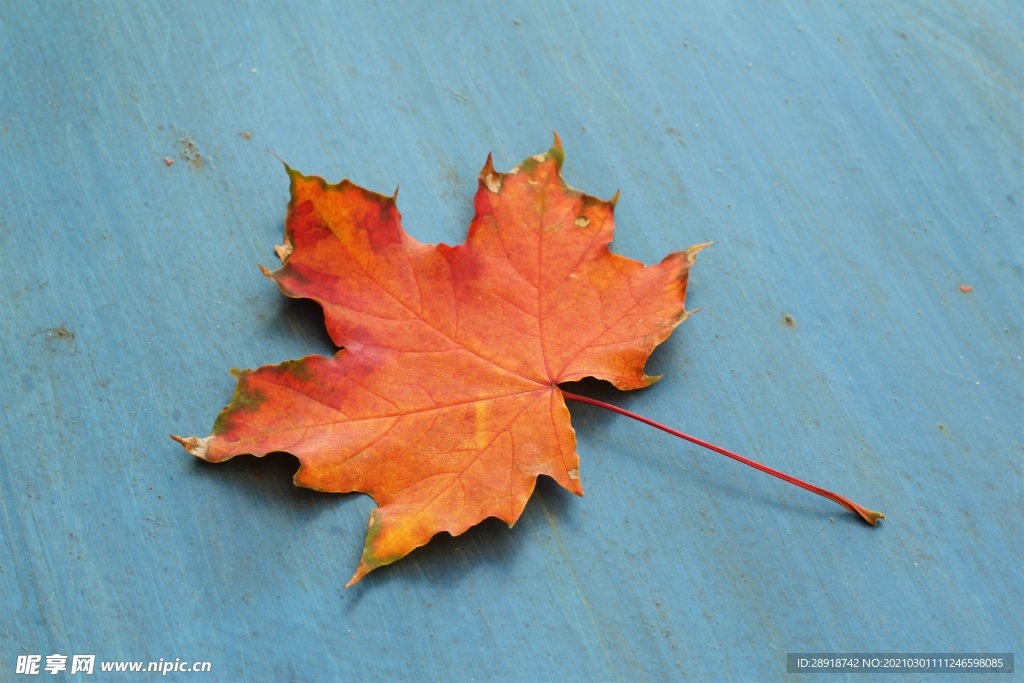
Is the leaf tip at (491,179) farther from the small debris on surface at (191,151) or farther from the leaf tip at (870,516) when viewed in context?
the leaf tip at (870,516)

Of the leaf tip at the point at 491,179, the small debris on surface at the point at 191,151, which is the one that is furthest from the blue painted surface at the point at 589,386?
the leaf tip at the point at 491,179

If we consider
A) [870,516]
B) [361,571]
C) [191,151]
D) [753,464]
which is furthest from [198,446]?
[870,516]

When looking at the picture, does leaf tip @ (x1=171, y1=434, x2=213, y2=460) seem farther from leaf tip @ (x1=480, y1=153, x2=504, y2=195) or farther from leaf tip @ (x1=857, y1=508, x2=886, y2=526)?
leaf tip @ (x1=857, y1=508, x2=886, y2=526)

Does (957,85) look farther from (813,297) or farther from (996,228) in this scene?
(813,297)

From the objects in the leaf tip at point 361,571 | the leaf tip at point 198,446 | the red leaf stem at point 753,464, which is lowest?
the leaf tip at point 198,446

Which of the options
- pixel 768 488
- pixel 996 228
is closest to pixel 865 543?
pixel 768 488

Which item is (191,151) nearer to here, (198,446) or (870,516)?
(198,446)
